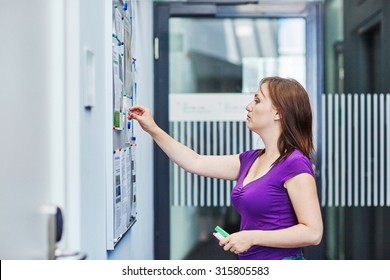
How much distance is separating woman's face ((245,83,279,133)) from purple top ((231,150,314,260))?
0.09 meters

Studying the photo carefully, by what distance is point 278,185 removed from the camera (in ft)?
4.87

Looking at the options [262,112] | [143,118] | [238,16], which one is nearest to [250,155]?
[262,112]

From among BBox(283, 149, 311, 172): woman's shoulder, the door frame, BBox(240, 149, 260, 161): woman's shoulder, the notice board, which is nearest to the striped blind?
the door frame

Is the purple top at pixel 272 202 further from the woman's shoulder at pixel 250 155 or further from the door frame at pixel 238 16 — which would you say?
the door frame at pixel 238 16

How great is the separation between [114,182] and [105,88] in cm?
22

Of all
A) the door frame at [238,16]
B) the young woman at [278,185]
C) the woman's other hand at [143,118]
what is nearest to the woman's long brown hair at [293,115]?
the young woman at [278,185]

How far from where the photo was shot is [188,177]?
2850 mm

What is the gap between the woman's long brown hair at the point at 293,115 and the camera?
1.53 metres

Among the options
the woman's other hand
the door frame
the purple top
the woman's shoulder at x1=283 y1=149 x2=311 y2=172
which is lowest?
the purple top

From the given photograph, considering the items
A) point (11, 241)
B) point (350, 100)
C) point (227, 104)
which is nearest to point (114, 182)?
point (11, 241)

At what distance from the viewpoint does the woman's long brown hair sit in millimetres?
1533

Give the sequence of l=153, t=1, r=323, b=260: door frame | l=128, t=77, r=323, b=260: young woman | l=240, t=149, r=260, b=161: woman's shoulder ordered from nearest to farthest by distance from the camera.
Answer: l=128, t=77, r=323, b=260: young woman, l=240, t=149, r=260, b=161: woman's shoulder, l=153, t=1, r=323, b=260: door frame

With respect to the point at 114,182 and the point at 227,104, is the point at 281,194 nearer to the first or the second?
the point at 114,182

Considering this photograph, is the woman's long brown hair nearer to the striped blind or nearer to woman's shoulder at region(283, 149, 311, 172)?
woman's shoulder at region(283, 149, 311, 172)
